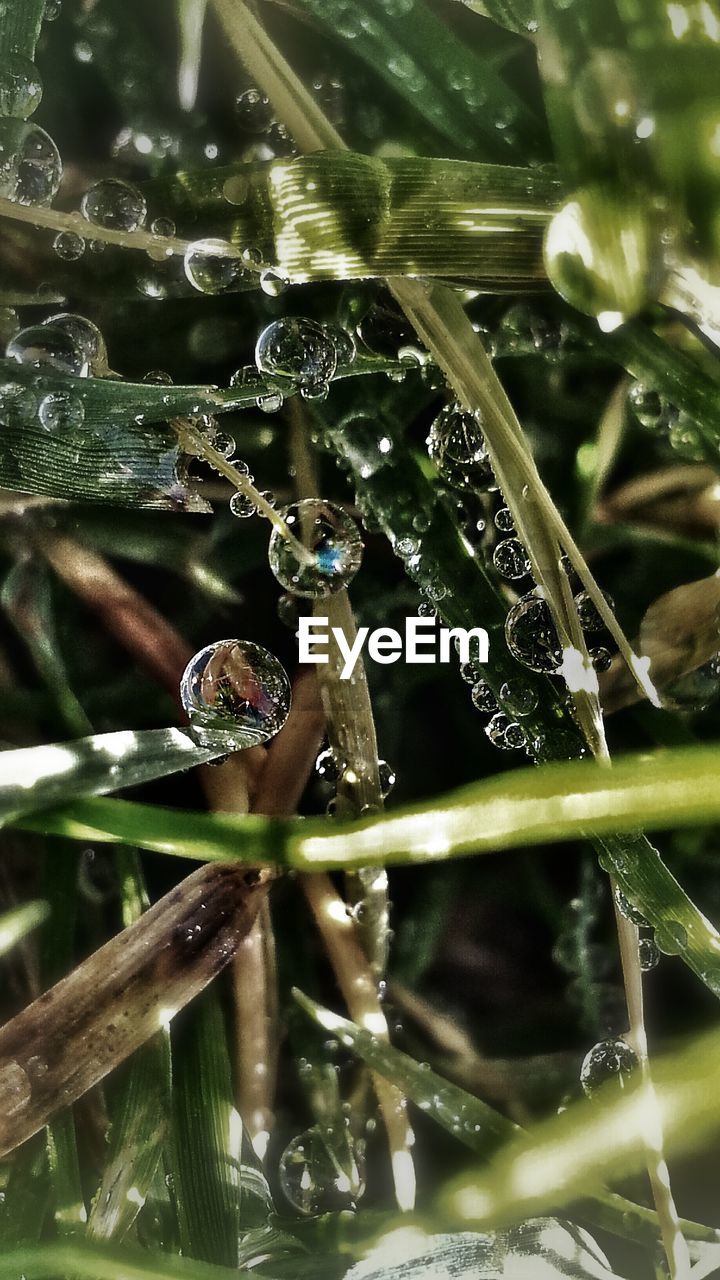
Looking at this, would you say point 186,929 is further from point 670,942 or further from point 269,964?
point 670,942

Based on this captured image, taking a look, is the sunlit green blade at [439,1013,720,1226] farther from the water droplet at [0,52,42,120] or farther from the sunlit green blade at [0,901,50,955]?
the water droplet at [0,52,42,120]

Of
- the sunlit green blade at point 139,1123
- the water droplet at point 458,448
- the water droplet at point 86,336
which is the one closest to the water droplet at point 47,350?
the water droplet at point 86,336

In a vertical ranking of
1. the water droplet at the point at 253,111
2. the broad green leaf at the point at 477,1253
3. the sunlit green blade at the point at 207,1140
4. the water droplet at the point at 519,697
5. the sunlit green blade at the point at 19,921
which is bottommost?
the broad green leaf at the point at 477,1253

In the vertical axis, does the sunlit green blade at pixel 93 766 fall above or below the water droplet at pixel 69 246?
below

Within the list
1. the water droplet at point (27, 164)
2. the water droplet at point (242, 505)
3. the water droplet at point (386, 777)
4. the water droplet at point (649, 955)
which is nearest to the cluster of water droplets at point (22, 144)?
the water droplet at point (27, 164)

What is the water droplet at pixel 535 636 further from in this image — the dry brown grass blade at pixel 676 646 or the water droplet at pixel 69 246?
the water droplet at pixel 69 246

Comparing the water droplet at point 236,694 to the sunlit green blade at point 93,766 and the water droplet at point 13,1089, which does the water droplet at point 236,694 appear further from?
the water droplet at point 13,1089

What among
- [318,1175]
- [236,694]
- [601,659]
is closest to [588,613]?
[601,659]

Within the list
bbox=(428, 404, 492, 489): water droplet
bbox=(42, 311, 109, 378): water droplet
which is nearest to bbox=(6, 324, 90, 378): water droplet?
bbox=(42, 311, 109, 378): water droplet
